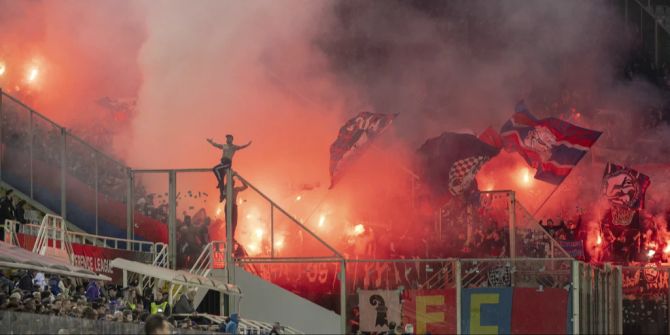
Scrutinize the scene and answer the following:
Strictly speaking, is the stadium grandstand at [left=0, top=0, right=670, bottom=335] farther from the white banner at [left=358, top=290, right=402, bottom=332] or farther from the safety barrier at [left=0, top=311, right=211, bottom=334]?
the safety barrier at [left=0, top=311, right=211, bottom=334]

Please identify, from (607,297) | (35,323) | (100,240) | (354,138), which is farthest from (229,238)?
(35,323)

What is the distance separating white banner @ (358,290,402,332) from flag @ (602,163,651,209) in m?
9.45

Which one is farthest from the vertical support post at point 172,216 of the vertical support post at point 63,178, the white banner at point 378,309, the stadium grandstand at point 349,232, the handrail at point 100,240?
the white banner at point 378,309

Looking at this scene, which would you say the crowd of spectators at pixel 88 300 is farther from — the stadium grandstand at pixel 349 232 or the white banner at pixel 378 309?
the white banner at pixel 378 309

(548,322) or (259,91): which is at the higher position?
(259,91)

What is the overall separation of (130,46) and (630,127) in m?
13.2

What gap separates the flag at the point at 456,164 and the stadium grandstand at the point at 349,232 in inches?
1.5

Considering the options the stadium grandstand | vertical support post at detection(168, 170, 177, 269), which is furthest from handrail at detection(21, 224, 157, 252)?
vertical support post at detection(168, 170, 177, 269)

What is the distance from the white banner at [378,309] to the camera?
63.8 feet

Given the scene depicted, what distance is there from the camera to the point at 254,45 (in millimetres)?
27500

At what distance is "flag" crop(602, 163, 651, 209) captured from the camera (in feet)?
89.2

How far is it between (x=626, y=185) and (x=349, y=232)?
6635mm

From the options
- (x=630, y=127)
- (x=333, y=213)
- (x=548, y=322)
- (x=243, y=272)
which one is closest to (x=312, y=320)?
(x=243, y=272)

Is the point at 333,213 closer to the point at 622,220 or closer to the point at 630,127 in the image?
the point at 622,220
